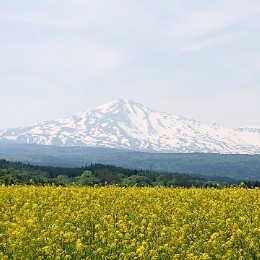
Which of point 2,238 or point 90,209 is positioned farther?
point 90,209

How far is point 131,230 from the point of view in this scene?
40.8ft

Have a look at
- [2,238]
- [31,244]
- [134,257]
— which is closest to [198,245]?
[134,257]

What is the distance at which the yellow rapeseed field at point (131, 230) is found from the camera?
10398 mm

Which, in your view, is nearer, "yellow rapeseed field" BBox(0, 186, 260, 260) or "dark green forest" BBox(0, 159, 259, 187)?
"yellow rapeseed field" BBox(0, 186, 260, 260)

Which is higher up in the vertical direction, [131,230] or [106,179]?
[131,230]

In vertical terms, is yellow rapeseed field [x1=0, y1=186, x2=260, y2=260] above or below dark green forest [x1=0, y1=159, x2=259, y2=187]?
above

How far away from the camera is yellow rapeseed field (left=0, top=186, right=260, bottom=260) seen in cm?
1040

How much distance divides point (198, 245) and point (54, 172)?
439ft

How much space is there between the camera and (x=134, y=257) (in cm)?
966

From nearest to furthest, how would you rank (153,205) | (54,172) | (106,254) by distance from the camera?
(106,254), (153,205), (54,172)

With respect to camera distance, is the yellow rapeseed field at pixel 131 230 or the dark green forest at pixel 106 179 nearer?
the yellow rapeseed field at pixel 131 230

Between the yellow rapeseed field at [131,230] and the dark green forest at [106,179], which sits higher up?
the yellow rapeseed field at [131,230]

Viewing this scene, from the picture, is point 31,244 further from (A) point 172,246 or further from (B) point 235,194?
(B) point 235,194

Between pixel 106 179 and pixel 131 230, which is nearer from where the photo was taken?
pixel 131 230
